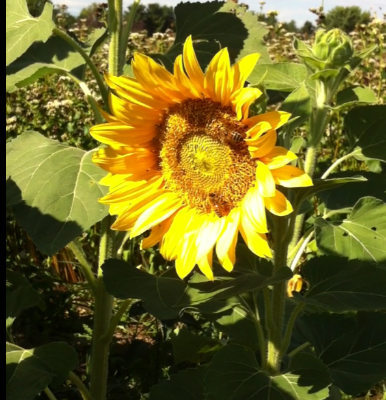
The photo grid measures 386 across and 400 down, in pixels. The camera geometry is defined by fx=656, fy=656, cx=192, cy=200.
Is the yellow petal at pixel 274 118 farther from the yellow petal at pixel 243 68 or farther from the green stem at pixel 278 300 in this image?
the green stem at pixel 278 300

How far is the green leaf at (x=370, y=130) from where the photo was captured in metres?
1.49

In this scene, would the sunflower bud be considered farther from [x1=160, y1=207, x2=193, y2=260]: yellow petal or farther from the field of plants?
[x1=160, y1=207, x2=193, y2=260]: yellow petal

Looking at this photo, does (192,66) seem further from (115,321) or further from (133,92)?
(115,321)

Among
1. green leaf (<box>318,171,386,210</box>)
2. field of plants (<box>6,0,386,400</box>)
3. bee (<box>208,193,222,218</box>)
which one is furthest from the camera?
green leaf (<box>318,171,386,210</box>)

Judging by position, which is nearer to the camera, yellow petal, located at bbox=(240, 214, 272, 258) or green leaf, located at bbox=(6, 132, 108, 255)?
yellow petal, located at bbox=(240, 214, 272, 258)

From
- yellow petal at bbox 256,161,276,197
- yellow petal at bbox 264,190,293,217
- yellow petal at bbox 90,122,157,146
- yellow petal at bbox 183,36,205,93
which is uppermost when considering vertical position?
yellow petal at bbox 183,36,205,93

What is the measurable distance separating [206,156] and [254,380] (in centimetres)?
45

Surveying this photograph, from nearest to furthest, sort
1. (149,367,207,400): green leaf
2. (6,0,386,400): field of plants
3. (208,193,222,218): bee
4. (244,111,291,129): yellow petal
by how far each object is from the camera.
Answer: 1. (244,111,291,129): yellow petal
2. (6,0,386,400): field of plants
3. (208,193,222,218): bee
4. (149,367,207,400): green leaf

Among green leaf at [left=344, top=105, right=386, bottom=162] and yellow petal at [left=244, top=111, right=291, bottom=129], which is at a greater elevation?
yellow petal at [left=244, top=111, right=291, bottom=129]

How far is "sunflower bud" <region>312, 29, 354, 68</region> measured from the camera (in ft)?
4.26

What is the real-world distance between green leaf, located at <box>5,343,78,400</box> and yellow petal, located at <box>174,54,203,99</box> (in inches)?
24.4

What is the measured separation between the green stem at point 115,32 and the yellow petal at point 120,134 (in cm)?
30

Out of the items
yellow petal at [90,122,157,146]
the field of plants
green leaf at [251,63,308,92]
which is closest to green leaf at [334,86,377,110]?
the field of plants

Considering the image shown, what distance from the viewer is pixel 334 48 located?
1.30 meters
